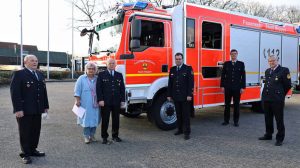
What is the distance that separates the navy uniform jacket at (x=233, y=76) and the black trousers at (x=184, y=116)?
1698 millimetres

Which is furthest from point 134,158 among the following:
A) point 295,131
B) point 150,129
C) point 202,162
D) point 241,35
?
point 241,35

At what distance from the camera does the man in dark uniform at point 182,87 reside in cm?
670

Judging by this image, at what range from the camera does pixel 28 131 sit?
5113mm

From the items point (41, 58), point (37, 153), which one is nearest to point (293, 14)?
point (41, 58)

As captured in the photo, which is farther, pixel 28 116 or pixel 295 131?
pixel 295 131

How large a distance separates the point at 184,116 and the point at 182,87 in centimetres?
66

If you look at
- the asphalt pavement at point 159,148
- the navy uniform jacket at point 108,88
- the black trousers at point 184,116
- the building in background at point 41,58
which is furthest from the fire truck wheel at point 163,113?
the building in background at point 41,58

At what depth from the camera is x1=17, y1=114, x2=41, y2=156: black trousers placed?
5.07m

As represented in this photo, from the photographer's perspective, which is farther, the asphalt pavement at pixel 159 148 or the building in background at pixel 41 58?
the building in background at pixel 41 58

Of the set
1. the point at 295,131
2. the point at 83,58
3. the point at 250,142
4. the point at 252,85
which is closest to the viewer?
the point at 250,142

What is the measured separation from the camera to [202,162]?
5148mm

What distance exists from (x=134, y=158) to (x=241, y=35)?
5389 millimetres

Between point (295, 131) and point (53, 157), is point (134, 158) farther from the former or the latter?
point (295, 131)

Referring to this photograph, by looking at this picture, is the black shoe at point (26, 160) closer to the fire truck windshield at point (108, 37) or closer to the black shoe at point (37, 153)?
the black shoe at point (37, 153)
